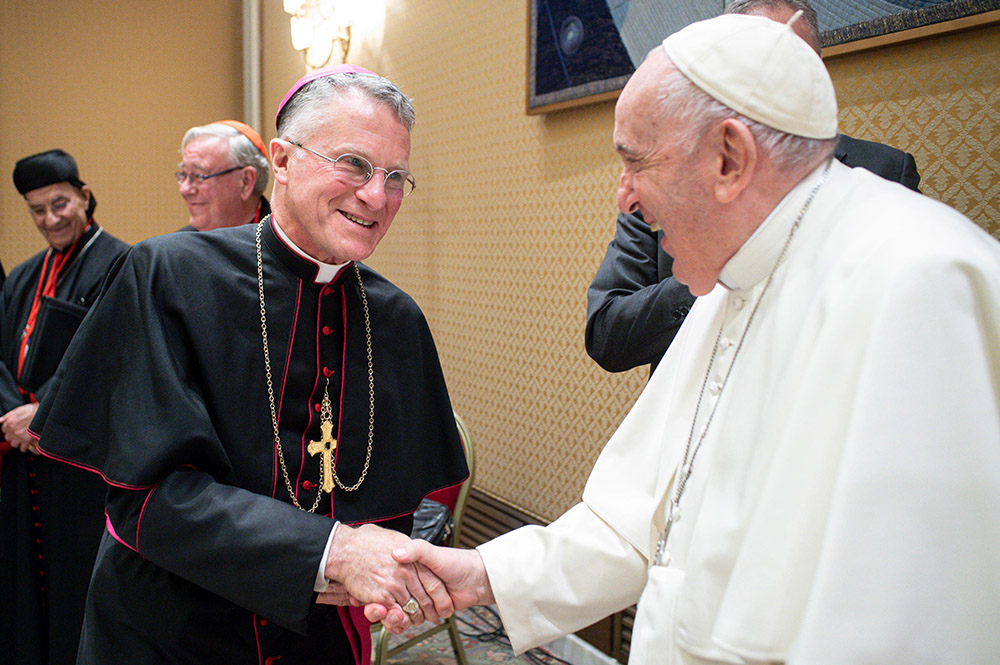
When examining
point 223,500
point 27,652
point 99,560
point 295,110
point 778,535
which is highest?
point 295,110

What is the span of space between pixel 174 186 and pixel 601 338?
5603mm

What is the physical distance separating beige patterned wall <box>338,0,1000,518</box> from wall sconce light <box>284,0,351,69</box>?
52 centimetres

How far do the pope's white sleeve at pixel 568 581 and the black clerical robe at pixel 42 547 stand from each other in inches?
87.9

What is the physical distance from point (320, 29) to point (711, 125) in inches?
196

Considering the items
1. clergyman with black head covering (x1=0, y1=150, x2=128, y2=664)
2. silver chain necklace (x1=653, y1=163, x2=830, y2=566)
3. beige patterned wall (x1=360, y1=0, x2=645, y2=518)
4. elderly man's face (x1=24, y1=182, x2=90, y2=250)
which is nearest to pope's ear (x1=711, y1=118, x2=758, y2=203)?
silver chain necklace (x1=653, y1=163, x2=830, y2=566)

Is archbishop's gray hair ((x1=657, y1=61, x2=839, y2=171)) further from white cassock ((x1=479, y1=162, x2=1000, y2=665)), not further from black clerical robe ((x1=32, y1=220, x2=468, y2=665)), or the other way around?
black clerical robe ((x1=32, y1=220, x2=468, y2=665))

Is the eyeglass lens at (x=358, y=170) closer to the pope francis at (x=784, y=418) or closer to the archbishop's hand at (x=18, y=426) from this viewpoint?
the pope francis at (x=784, y=418)

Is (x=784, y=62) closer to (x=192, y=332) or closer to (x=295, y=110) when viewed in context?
(x=295, y=110)

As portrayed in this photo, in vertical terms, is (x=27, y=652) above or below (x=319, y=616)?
below

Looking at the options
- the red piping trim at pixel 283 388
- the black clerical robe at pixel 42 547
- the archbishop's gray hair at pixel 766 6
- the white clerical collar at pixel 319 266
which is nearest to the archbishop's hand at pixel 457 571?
the red piping trim at pixel 283 388

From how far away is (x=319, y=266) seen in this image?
179cm

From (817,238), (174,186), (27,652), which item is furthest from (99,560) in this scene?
(174,186)

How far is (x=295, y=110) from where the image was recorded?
5.61ft

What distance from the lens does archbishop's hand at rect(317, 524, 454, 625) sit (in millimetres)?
1514
